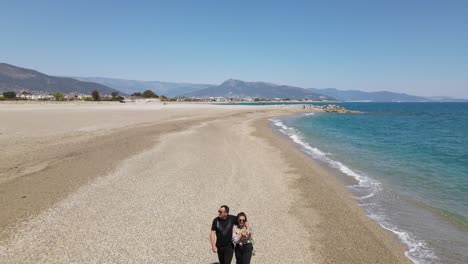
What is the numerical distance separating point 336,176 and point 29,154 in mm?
16553

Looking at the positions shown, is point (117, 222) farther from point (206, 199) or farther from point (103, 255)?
point (206, 199)

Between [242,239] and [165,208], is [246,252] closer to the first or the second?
[242,239]

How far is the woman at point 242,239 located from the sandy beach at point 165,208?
140cm

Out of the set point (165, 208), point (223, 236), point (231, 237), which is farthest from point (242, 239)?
point (165, 208)

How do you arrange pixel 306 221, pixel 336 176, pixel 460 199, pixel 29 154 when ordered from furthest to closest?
pixel 29 154 → pixel 336 176 → pixel 460 199 → pixel 306 221

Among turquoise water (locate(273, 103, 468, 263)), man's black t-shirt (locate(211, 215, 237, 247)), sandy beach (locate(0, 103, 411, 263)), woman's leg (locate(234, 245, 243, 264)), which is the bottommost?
turquoise water (locate(273, 103, 468, 263))

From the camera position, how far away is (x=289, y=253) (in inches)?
303

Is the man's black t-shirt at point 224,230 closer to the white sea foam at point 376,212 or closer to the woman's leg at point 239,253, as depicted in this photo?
the woman's leg at point 239,253

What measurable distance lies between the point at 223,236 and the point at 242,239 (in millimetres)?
368

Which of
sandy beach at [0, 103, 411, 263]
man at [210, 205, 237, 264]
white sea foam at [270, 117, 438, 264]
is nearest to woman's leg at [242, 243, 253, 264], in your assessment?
man at [210, 205, 237, 264]

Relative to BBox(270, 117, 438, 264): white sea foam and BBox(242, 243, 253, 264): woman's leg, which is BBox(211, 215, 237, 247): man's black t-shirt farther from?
BBox(270, 117, 438, 264): white sea foam

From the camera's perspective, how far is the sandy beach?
300 inches

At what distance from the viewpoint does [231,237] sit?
242 inches

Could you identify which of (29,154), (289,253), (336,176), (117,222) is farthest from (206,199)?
(29,154)
